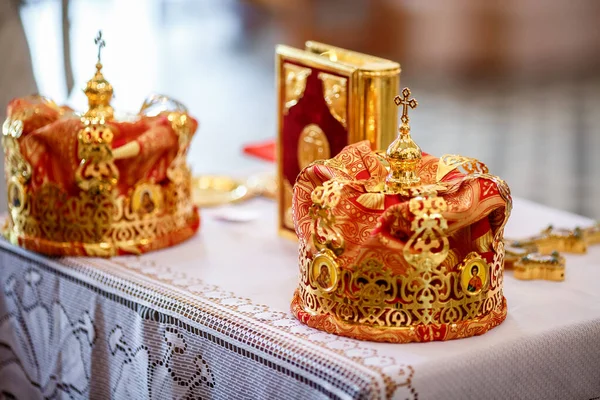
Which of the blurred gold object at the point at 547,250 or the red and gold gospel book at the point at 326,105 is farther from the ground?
the red and gold gospel book at the point at 326,105

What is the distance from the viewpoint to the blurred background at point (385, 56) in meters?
3.56

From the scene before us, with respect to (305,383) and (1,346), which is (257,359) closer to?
(305,383)

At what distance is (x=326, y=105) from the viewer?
6.25 ft

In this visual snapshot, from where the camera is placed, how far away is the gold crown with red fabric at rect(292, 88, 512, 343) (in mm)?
1420

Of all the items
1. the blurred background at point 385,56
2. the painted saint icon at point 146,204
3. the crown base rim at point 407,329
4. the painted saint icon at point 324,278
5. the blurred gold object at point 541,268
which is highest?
the painted saint icon at point 324,278

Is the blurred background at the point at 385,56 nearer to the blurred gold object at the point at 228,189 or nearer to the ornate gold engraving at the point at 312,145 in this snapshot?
the blurred gold object at the point at 228,189

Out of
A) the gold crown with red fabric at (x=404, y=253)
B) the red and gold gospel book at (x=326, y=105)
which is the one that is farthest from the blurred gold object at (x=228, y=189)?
the gold crown with red fabric at (x=404, y=253)

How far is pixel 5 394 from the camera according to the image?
2025 mm

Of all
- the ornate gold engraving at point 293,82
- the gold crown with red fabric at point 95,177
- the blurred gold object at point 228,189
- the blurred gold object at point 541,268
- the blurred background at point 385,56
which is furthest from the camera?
the blurred background at point 385,56

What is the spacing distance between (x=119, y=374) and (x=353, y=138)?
570mm

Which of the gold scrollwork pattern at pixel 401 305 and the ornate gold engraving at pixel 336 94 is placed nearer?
the gold scrollwork pattern at pixel 401 305

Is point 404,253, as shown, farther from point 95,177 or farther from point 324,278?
point 95,177

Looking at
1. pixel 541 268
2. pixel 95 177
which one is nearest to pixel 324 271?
pixel 541 268

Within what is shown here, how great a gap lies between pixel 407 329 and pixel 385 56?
4736 millimetres
